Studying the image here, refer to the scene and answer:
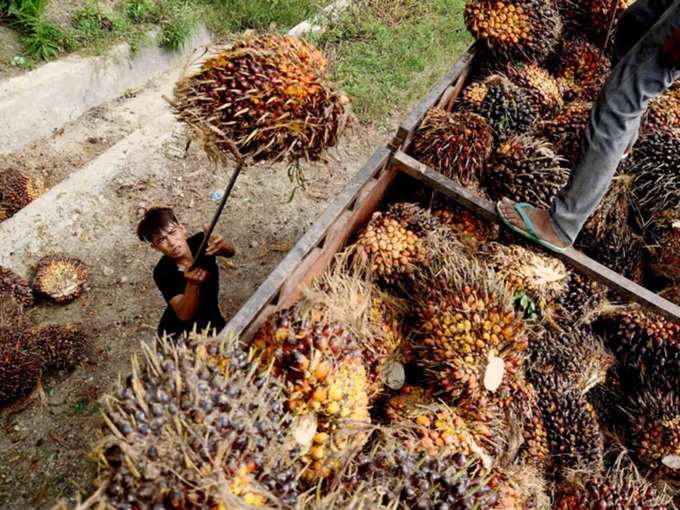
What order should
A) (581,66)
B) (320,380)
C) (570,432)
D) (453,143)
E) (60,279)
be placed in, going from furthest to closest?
1. (581,66)
2. (60,279)
3. (453,143)
4. (570,432)
5. (320,380)

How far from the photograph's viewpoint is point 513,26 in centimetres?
361

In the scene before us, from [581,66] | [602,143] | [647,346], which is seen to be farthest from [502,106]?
[647,346]

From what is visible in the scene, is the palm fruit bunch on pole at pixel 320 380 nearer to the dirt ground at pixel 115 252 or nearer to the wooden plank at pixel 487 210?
the wooden plank at pixel 487 210

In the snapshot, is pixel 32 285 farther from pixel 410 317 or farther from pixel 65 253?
pixel 410 317

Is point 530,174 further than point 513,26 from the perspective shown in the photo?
No

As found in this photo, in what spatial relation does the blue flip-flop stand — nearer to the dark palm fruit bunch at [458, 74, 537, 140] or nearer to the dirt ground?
the dark palm fruit bunch at [458, 74, 537, 140]

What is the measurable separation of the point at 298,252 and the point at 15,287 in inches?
90.6

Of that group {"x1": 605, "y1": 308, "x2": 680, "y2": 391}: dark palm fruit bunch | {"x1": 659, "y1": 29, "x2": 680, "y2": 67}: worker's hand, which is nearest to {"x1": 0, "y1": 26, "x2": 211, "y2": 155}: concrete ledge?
{"x1": 659, "y1": 29, "x2": 680, "y2": 67}: worker's hand

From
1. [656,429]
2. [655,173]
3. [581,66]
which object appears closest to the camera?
[656,429]

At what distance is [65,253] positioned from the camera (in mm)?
3965

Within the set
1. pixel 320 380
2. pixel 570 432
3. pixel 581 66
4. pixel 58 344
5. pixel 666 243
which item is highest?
pixel 581 66

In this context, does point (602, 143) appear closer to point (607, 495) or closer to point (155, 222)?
point (607, 495)

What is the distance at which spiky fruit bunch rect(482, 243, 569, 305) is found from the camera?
8.71 ft

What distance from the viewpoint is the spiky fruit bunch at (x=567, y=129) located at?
125 inches
